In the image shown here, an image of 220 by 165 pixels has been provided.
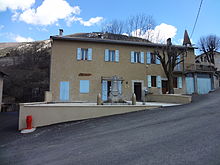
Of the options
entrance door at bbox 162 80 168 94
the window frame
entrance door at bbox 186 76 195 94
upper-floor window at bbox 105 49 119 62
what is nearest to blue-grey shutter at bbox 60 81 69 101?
the window frame

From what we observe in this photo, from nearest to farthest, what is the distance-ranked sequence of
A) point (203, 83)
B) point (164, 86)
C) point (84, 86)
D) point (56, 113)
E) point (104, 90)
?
point (56, 113) → point (84, 86) → point (104, 90) → point (164, 86) → point (203, 83)

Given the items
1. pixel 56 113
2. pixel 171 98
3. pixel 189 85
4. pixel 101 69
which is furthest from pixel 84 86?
pixel 189 85

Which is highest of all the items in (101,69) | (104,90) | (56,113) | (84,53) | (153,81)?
(84,53)

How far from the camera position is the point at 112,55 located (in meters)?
14.2

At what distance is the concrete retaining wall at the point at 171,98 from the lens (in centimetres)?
963

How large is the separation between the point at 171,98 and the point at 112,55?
7.10 meters

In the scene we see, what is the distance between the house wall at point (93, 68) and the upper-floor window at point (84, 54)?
0.31 meters

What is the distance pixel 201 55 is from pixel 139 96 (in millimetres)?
23674

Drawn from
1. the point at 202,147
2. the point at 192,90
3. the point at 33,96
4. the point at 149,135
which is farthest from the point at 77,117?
the point at 33,96

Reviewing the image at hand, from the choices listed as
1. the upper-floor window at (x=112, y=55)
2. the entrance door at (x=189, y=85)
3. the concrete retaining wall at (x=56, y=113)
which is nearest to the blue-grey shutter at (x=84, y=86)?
the upper-floor window at (x=112, y=55)

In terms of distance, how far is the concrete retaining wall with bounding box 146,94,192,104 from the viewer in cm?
963

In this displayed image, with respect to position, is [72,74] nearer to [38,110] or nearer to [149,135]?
[38,110]

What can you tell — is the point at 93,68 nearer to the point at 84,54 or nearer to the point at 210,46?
the point at 84,54

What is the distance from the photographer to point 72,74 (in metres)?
13.2
